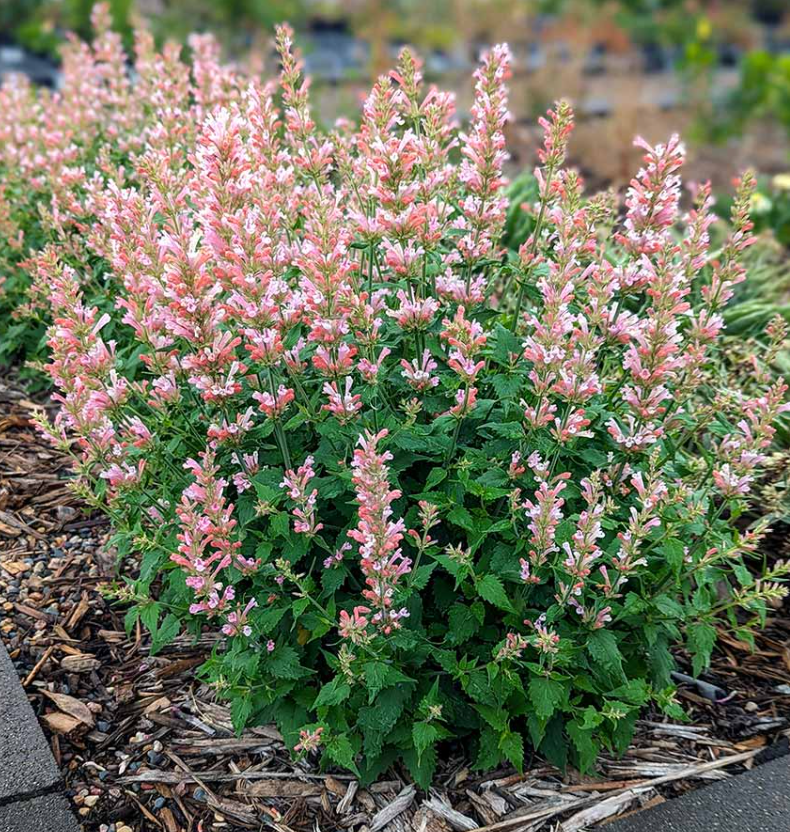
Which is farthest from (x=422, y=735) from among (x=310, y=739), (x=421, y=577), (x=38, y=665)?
(x=38, y=665)

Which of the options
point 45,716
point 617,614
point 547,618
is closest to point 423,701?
point 547,618

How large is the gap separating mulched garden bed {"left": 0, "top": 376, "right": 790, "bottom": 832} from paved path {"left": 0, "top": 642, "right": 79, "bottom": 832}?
66 millimetres

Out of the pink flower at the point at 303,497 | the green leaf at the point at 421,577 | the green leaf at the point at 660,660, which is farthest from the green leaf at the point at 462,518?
the green leaf at the point at 660,660

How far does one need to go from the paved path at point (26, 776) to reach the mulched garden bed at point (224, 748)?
7 cm

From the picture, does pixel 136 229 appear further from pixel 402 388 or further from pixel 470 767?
pixel 470 767

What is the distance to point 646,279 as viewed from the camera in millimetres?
2580

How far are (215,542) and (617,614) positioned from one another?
45.1 inches

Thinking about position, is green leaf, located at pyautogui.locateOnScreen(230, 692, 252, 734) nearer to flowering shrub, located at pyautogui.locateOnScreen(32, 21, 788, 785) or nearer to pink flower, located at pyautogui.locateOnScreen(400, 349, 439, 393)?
flowering shrub, located at pyautogui.locateOnScreen(32, 21, 788, 785)

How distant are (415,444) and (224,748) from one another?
1.19m

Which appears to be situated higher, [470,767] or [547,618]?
[547,618]

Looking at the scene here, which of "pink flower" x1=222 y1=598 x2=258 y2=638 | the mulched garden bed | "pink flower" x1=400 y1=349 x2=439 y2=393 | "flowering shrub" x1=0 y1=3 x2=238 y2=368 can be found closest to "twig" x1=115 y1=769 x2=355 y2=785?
the mulched garden bed

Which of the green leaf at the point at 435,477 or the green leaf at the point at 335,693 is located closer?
the green leaf at the point at 335,693

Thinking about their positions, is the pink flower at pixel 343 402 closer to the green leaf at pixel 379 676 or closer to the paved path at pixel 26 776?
the green leaf at pixel 379 676

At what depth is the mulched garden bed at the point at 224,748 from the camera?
2.78 metres
